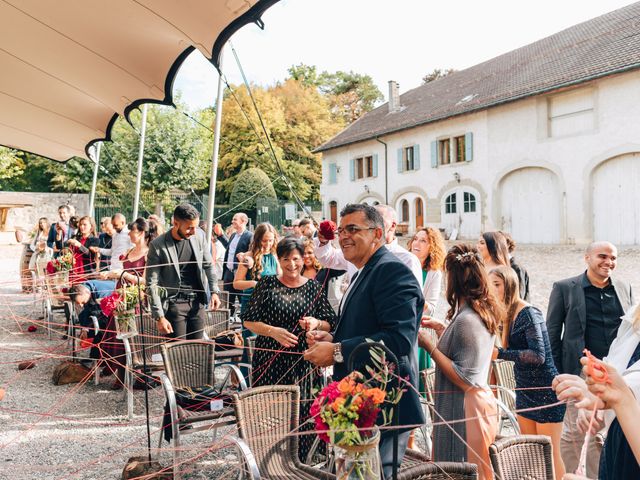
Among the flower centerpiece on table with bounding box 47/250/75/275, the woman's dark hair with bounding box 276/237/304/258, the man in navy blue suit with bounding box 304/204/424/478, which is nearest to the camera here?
the man in navy blue suit with bounding box 304/204/424/478

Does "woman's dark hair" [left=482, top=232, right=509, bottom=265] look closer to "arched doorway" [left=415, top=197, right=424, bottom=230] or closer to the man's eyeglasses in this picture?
the man's eyeglasses

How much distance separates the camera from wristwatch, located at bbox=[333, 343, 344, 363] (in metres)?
2.33

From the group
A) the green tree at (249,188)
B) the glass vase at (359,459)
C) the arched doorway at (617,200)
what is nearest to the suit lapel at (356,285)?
the glass vase at (359,459)

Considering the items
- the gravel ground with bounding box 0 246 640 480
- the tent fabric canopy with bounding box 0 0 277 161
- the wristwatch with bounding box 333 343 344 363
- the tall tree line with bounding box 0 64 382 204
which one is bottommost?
the gravel ground with bounding box 0 246 640 480

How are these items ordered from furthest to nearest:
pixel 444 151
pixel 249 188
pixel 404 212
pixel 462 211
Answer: pixel 249 188 → pixel 404 212 → pixel 444 151 → pixel 462 211

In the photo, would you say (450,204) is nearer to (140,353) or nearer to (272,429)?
(140,353)

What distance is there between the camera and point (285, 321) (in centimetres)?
350

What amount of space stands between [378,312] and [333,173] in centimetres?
3125

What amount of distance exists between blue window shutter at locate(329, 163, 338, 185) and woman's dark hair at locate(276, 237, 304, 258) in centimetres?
2952

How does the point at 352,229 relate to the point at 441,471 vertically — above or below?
above

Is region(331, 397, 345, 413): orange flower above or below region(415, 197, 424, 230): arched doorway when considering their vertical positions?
below

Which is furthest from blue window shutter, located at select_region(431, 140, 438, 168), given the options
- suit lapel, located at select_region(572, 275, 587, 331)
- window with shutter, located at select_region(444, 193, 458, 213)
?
suit lapel, located at select_region(572, 275, 587, 331)

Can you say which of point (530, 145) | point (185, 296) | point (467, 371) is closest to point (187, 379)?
point (185, 296)

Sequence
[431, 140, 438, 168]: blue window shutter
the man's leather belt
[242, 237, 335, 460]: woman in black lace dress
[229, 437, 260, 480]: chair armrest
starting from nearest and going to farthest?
[229, 437, 260, 480]: chair armrest
[242, 237, 335, 460]: woman in black lace dress
the man's leather belt
[431, 140, 438, 168]: blue window shutter
